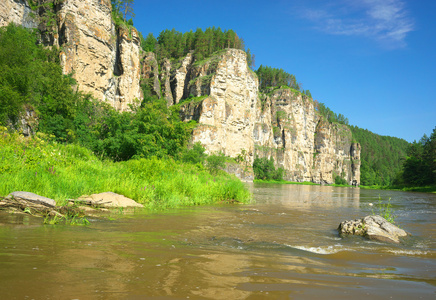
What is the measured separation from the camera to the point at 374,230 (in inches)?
303

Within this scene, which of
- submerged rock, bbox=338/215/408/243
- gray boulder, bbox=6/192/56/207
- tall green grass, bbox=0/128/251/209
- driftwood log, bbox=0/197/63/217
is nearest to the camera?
driftwood log, bbox=0/197/63/217

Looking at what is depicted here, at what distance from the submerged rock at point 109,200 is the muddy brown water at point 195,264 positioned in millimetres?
2016

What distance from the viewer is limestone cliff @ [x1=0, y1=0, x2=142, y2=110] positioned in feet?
171

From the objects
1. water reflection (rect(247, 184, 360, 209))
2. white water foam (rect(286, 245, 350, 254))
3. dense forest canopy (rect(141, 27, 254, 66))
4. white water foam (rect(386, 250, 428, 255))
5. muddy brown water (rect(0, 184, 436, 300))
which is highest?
dense forest canopy (rect(141, 27, 254, 66))

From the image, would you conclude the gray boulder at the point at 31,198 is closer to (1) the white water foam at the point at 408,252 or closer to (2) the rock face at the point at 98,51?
(1) the white water foam at the point at 408,252

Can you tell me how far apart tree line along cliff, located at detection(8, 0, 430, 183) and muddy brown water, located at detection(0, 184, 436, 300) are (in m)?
17.9

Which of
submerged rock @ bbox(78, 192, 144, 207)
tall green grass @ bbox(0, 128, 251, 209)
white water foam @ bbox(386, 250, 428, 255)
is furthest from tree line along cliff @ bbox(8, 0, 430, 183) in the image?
white water foam @ bbox(386, 250, 428, 255)

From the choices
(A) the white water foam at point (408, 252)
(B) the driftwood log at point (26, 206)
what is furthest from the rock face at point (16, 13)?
(A) the white water foam at point (408, 252)

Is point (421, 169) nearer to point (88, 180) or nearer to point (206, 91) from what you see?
point (206, 91)

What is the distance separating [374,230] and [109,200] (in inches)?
327

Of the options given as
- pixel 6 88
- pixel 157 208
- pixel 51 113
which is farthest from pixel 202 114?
pixel 157 208

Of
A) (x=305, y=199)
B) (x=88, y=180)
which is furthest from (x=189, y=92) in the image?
(x=88, y=180)

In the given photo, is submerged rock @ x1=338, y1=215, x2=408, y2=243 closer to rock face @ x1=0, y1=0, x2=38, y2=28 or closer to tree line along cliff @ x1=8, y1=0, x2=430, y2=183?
tree line along cliff @ x1=8, y1=0, x2=430, y2=183

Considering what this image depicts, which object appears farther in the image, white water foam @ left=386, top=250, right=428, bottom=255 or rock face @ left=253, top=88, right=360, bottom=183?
rock face @ left=253, top=88, right=360, bottom=183
